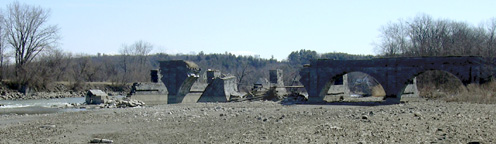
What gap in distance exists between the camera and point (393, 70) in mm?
28812

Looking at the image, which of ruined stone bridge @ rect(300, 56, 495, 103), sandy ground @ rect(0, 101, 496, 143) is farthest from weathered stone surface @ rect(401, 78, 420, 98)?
sandy ground @ rect(0, 101, 496, 143)

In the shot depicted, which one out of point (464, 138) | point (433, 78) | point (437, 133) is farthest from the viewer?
point (433, 78)

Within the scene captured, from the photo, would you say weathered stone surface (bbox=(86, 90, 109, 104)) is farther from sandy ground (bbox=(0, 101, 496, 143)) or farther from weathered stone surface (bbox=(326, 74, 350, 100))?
sandy ground (bbox=(0, 101, 496, 143))

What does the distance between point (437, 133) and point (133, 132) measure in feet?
27.7

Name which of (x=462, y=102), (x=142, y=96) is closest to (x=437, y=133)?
(x=462, y=102)

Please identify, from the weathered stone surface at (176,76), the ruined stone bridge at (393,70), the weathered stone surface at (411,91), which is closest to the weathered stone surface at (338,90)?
the ruined stone bridge at (393,70)

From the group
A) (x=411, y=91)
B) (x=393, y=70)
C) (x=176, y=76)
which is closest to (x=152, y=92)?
(x=176, y=76)

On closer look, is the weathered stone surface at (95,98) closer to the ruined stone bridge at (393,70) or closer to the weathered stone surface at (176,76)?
the weathered stone surface at (176,76)

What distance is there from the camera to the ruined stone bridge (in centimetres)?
2677

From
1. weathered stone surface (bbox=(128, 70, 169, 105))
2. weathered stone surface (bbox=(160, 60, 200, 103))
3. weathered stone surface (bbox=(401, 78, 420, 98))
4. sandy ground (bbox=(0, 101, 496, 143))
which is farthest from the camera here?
weathered stone surface (bbox=(128, 70, 169, 105))

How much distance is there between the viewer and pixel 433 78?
38594 millimetres

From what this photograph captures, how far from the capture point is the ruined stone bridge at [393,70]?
26766 mm

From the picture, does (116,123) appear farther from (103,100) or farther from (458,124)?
(103,100)

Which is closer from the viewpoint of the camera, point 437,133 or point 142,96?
point 437,133
